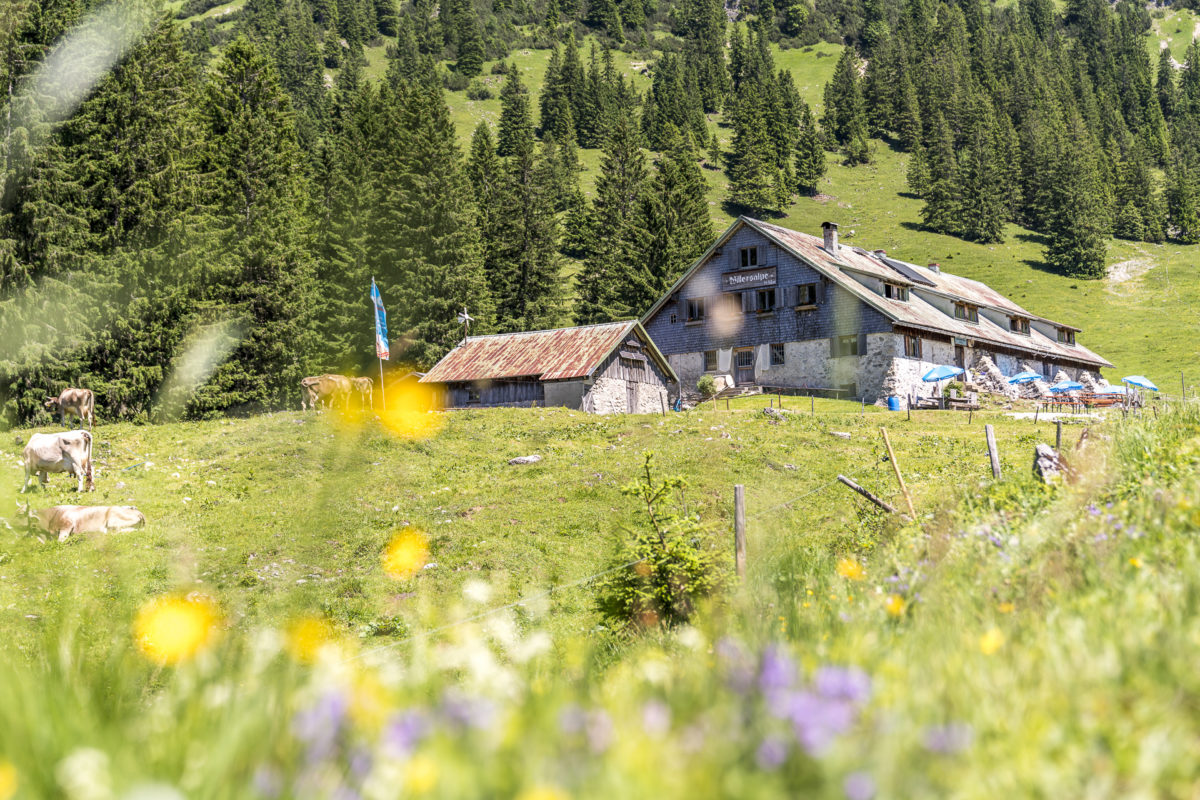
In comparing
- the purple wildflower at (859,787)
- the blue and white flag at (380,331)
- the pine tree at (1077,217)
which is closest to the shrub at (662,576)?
the purple wildflower at (859,787)

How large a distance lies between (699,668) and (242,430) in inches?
1079

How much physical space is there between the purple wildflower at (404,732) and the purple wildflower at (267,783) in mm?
318

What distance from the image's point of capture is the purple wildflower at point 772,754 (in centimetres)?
204

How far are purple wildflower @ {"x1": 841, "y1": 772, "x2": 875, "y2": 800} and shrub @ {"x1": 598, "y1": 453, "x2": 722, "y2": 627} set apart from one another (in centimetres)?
905

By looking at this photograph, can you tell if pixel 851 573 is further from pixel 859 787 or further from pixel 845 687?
pixel 859 787

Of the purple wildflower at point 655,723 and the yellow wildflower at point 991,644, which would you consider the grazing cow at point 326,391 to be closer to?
the yellow wildflower at point 991,644

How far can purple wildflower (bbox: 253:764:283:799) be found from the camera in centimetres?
217

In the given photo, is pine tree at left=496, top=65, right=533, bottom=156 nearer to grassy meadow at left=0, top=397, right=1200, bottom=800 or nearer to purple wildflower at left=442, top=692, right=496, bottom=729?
grassy meadow at left=0, top=397, right=1200, bottom=800

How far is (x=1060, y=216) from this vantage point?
10881 centimetres

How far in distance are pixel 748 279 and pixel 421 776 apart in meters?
54.8

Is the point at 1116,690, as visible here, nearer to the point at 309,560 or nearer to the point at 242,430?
the point at 309,560

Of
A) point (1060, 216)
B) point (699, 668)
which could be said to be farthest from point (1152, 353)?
point (699, 668)

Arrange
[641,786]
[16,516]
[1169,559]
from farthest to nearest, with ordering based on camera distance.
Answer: [16,516], [1169,559], [641,786]

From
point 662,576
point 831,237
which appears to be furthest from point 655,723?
point 831,237
